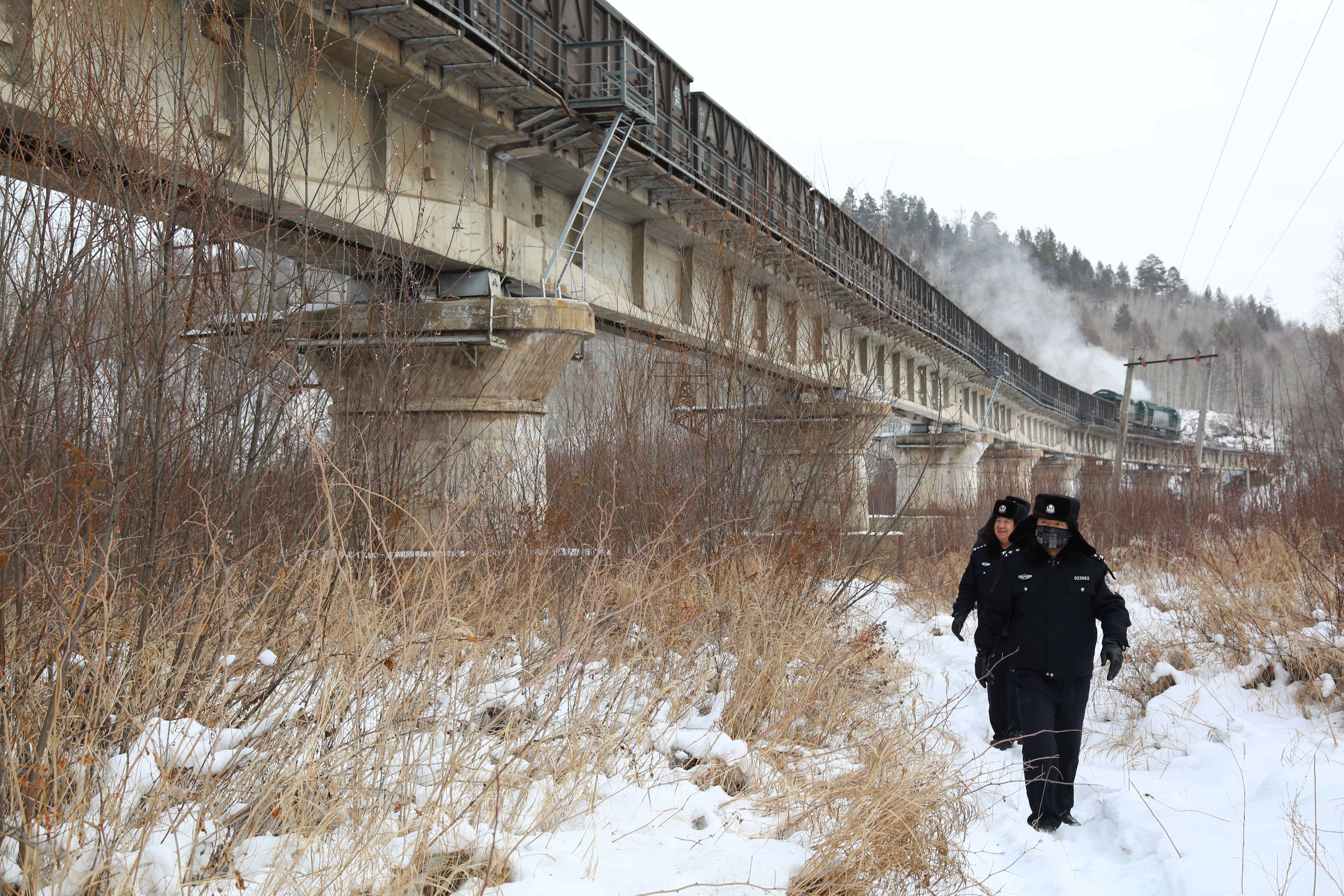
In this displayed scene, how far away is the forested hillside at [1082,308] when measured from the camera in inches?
4257

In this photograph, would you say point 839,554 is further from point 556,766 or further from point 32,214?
point 32,214

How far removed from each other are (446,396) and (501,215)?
1958 millimetres

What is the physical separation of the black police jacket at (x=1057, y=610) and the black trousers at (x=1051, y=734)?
3.0 inches

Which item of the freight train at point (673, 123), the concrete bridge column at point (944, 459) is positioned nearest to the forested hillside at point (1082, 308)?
the concrete bridge column at point (944, 459)

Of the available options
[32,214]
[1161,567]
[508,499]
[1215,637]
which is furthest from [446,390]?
[1161,567]

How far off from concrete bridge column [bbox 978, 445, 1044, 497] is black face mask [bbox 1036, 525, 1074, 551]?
12.1 m

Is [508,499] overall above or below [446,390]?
below

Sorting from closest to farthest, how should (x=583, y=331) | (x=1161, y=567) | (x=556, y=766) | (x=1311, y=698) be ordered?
1. (x=556, y=766)
2. (x=1311, y=698)
3. (x=583, y=331)
4. (x=1161, y=567)

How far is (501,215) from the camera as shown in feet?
29.6

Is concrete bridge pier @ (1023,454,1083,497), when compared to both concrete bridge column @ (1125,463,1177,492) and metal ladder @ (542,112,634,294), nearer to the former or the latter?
concrete bridge column @ (1125,463,1177,492)

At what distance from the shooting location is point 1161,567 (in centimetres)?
1296

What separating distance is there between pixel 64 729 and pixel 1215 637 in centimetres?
837

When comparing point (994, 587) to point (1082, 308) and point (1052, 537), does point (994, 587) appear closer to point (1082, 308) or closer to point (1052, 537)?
point (1052, 537)

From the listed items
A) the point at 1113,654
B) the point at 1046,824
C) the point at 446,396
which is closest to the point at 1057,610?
the point at 1113,654
